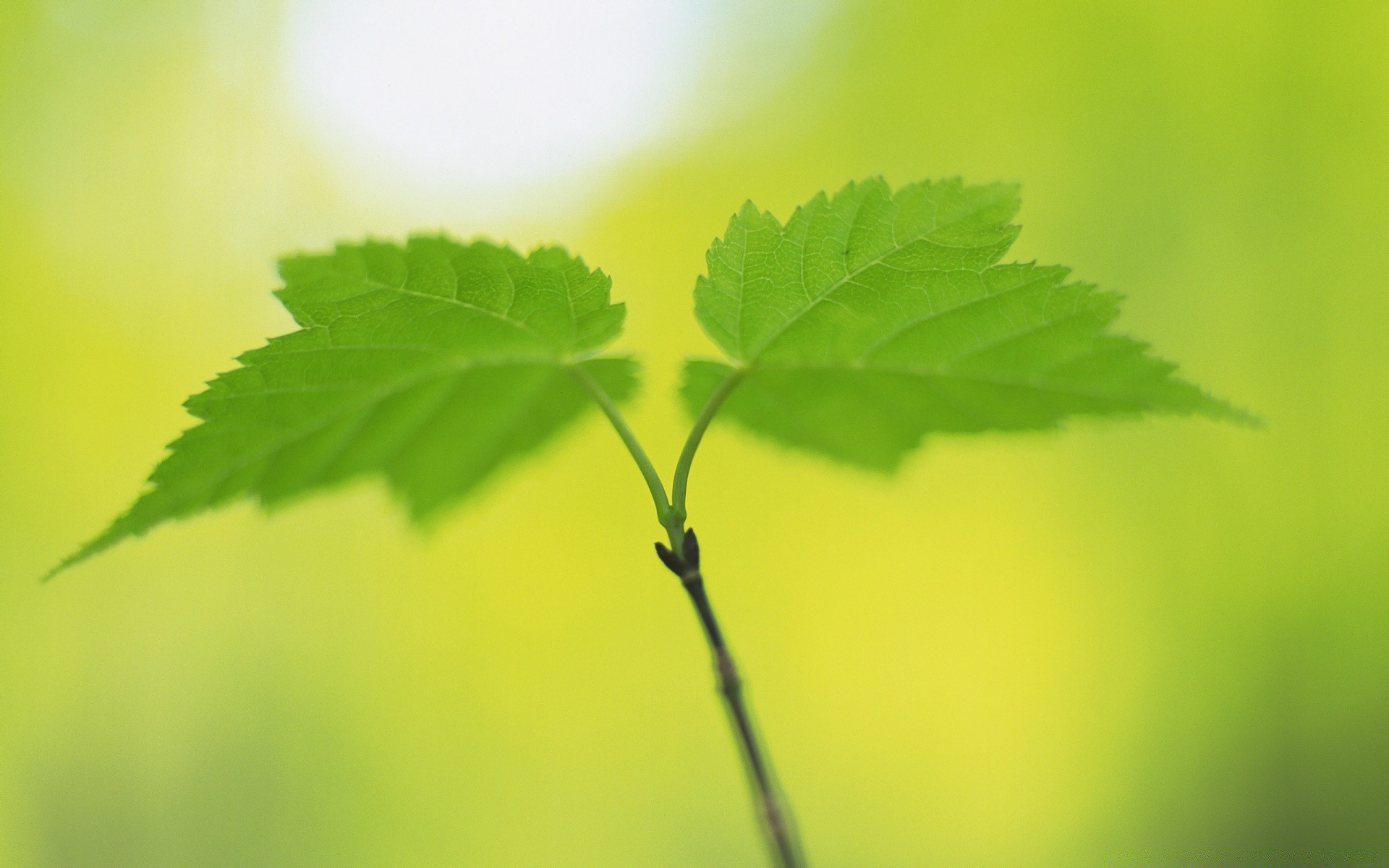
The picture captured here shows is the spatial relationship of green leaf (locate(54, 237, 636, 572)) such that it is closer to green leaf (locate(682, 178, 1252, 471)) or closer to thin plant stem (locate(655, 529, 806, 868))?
green leaf (locate(682, 178, 1252, 471))

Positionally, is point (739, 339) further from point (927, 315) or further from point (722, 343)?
point (927, 315)

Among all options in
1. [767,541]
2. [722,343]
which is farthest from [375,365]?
[767,541]

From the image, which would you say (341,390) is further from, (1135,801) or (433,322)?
(1135,801)

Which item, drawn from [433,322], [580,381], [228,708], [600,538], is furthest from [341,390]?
[228,708]

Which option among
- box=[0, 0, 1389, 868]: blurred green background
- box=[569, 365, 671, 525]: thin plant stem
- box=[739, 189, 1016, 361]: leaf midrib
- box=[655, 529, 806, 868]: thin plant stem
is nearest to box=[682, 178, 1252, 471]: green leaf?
box=[739, 189, 1016, 361]: leaf midrib

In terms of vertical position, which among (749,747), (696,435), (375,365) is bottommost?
(749,747)

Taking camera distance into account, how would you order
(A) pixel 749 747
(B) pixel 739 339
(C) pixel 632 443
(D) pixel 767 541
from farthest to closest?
(D) pixel 767 541 < (B) pixel 739 339 < (C) pixel 632 443 < (A) pixel 749 747

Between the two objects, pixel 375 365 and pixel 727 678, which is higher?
pixel 375 365
